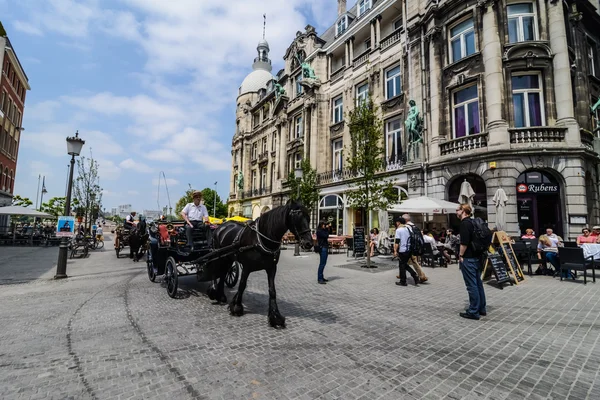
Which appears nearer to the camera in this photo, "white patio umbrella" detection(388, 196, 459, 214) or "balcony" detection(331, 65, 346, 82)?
"white patio umbrella" detection(388, 196, 459, 214)

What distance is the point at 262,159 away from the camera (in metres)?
36.8

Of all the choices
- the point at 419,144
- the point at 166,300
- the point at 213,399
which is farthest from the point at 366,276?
the point at 419,144

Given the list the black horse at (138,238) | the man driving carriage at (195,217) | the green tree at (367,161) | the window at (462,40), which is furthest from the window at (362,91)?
the man driving carriage at (195,217)

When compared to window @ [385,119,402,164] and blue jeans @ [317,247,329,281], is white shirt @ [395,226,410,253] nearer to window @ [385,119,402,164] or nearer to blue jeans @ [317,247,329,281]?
blue jeans @ [317,247,329,281]

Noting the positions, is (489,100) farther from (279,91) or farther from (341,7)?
(279,91)

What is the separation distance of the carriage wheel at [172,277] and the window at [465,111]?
15649 mm

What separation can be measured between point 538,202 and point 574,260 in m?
6.25

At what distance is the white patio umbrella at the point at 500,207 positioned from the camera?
488 inches

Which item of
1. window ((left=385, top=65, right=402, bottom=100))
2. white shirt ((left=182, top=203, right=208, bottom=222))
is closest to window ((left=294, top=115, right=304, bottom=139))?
window ((left=385, top=65, right=402, bottom=100))

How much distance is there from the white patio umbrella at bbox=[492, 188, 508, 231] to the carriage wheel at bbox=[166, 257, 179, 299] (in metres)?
13.2

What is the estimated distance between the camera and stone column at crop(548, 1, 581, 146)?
1298cm

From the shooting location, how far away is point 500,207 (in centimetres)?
1263

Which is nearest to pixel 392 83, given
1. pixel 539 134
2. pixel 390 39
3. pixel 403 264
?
pixel 390 39

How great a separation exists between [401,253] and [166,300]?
5.97m
